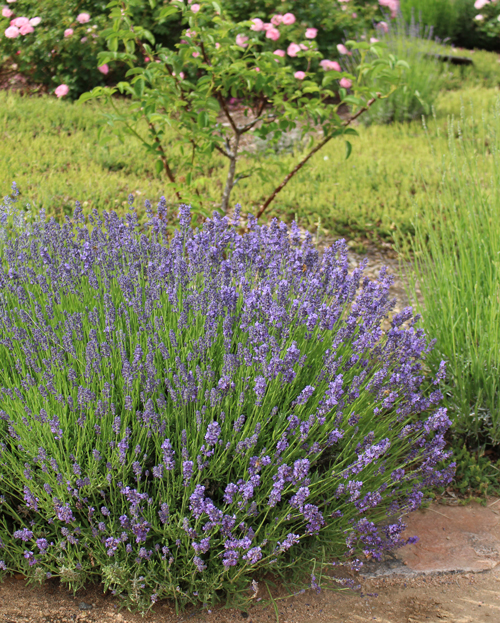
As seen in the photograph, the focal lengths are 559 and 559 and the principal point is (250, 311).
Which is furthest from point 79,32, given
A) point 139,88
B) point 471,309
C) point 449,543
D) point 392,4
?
point 449,543

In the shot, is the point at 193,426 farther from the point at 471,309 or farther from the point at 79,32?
the point at 79,32

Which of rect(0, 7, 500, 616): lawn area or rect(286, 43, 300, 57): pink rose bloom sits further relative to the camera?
rect(286, 43, 300, 57): pink rose bloom

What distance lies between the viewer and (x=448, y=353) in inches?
117

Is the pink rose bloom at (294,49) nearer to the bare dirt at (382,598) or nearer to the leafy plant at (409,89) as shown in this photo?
the leafy plant at (409,89)

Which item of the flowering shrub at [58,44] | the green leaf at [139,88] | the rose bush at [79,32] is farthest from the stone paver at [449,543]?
the flowering shrub at [58,44]

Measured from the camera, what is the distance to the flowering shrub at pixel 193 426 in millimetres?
1857

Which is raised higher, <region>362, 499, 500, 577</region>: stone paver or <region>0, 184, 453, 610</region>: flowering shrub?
<region>0, 184, 453, 610</region>: flowering shrub

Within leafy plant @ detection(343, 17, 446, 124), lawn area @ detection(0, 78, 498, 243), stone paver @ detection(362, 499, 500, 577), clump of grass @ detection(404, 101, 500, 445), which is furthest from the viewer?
leafy plant @ detection(343, 17, 446, 124)

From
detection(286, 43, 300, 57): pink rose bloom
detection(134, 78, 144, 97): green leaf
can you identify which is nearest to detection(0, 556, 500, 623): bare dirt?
detection(134, 78, 144, 97): green leaf

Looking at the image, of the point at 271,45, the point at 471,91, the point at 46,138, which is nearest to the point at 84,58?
the point at 46,138

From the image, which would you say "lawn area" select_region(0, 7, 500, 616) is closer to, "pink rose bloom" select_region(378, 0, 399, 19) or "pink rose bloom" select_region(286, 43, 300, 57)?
"pink rose bloom" select_region(286, 43, 300, 57)

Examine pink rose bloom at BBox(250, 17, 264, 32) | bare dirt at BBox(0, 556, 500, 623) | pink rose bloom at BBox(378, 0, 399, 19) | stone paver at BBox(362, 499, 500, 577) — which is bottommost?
stone paver at BBox(362, 499, 500, 577)

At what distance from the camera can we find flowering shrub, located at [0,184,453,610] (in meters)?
1.86

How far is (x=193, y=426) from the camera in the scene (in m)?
2.05
